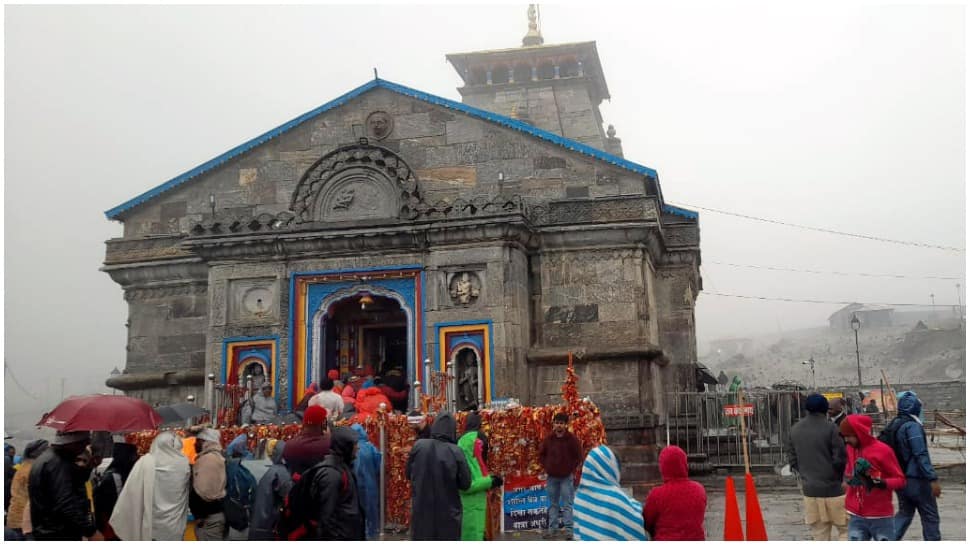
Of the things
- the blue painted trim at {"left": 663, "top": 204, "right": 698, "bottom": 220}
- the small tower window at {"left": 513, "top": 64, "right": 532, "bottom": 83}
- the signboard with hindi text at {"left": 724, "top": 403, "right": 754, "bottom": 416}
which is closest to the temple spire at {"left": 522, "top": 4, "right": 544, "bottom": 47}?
the small tower window at {"left": 513, "top": 64, "right": 532, "bottom": 83}

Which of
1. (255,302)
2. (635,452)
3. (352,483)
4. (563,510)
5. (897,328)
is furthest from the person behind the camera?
(897,328)

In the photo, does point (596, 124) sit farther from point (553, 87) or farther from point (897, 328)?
point (897, 328)

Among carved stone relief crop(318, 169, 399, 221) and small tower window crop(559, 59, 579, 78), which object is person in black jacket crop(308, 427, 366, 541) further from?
small tower window crop(559, 59, 579, 78)

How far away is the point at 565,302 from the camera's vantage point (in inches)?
757

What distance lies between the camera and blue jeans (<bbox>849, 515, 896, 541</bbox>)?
8.52 m

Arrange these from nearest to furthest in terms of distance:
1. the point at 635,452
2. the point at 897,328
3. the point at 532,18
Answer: the point at 635,452, the point at 532,18, the point at 897,328

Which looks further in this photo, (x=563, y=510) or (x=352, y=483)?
(x=563, y=510)

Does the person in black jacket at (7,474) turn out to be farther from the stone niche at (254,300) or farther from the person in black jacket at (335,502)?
the stone niche at (254,300)

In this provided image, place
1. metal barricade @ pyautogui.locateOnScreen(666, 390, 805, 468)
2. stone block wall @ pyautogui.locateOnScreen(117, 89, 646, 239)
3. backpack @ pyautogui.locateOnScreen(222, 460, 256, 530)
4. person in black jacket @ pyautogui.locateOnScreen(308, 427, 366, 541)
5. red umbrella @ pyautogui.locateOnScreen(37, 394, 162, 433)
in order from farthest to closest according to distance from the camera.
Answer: stone block wall @ pyautogui.locateOnScreen(117, 89, 646, 239) < metal barricade @ pyautogui.locateOnScreen(666, 390, 805, 468) < red umbrella @ pyautogui.locateOnScreen(37, 394, 162, 433) < backpack @ pyautogui.locateOnScreen(222, 460, 256, 530) < person in black jacket @ pyautogui.locateOnScreen(308, 427, 366, 541)

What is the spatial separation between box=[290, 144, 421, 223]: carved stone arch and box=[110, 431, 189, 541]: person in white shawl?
11.2 meters

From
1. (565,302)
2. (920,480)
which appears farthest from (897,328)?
(920,480)

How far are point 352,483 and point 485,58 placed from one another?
3029 centimetres

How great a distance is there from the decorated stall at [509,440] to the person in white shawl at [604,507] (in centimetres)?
459

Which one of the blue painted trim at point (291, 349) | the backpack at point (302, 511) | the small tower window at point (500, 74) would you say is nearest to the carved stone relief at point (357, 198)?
the blue painted trim at point (291, 349)
